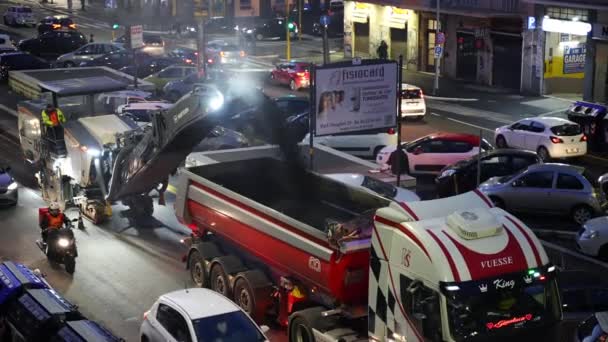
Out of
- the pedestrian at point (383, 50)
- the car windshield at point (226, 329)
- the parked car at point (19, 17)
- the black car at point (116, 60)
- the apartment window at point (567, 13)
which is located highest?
the apartment window at point (567, 13)

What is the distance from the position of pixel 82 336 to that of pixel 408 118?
88.6 feet

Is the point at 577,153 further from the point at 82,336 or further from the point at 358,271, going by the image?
the point at 82,336

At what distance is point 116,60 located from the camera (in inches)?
2199

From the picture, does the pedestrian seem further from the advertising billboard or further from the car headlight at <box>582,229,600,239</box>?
the car headlight at <box>582,229,600,239</box>

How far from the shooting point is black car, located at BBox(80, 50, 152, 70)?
55188 mm

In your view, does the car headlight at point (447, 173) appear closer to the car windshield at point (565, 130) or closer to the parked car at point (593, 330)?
the car windshield at point (565, 130)

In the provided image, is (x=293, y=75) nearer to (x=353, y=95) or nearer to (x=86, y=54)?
A: (x=86, y=54)

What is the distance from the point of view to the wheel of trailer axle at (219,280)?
1867cm

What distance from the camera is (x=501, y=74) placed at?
158 ft

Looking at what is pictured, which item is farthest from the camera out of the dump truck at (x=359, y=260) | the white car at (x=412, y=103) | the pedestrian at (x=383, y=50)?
the pedestrian at (x=383, y=50)

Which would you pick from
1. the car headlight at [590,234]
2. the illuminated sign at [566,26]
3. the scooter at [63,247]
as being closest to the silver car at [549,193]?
the car headlight at [590,234]

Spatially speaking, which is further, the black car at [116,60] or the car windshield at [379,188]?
the black car at [116,60]

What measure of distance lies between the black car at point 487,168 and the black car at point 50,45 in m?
41.6

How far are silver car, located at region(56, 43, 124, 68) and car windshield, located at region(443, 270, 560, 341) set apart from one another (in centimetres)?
4559
